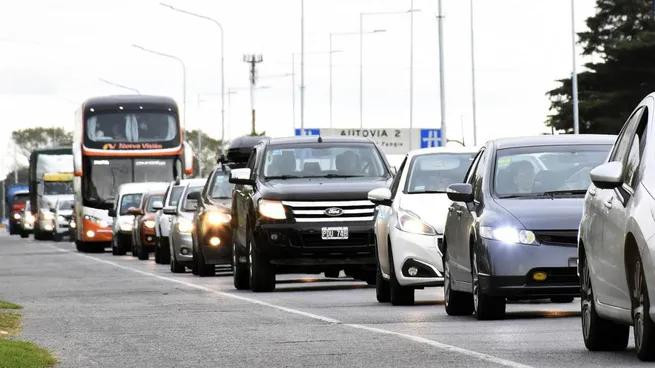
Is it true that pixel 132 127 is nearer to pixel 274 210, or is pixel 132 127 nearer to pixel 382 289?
pixel 274 210

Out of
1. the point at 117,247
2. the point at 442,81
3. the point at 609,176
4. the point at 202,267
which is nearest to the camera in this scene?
the point at 609,176

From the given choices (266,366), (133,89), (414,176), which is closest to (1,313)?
(414,176)

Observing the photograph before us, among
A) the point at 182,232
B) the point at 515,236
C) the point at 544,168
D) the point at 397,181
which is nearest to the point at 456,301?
the point at 544,168

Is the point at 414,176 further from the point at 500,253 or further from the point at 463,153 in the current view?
the point at 500,253

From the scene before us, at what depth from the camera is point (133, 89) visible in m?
90.0

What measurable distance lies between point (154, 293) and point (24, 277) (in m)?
9.66

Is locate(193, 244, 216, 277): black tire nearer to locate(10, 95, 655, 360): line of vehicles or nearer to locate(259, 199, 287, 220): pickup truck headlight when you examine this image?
locate(10, 95, 655, 360): line of vehicles

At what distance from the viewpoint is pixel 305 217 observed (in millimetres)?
26094

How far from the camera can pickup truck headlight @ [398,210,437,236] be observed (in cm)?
2114

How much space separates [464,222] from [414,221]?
294 cm

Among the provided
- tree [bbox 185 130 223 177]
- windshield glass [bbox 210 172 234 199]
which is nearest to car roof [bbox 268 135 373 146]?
windshield glass [bbox 210 172 234 199]

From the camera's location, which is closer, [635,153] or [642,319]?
[642,319]

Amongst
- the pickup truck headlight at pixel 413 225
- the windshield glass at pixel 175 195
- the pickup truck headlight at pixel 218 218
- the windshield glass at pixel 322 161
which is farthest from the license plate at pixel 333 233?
the windshield glass at pixel 175 195

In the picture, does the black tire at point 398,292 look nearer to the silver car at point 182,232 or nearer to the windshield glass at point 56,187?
the silver car at point 182,232
